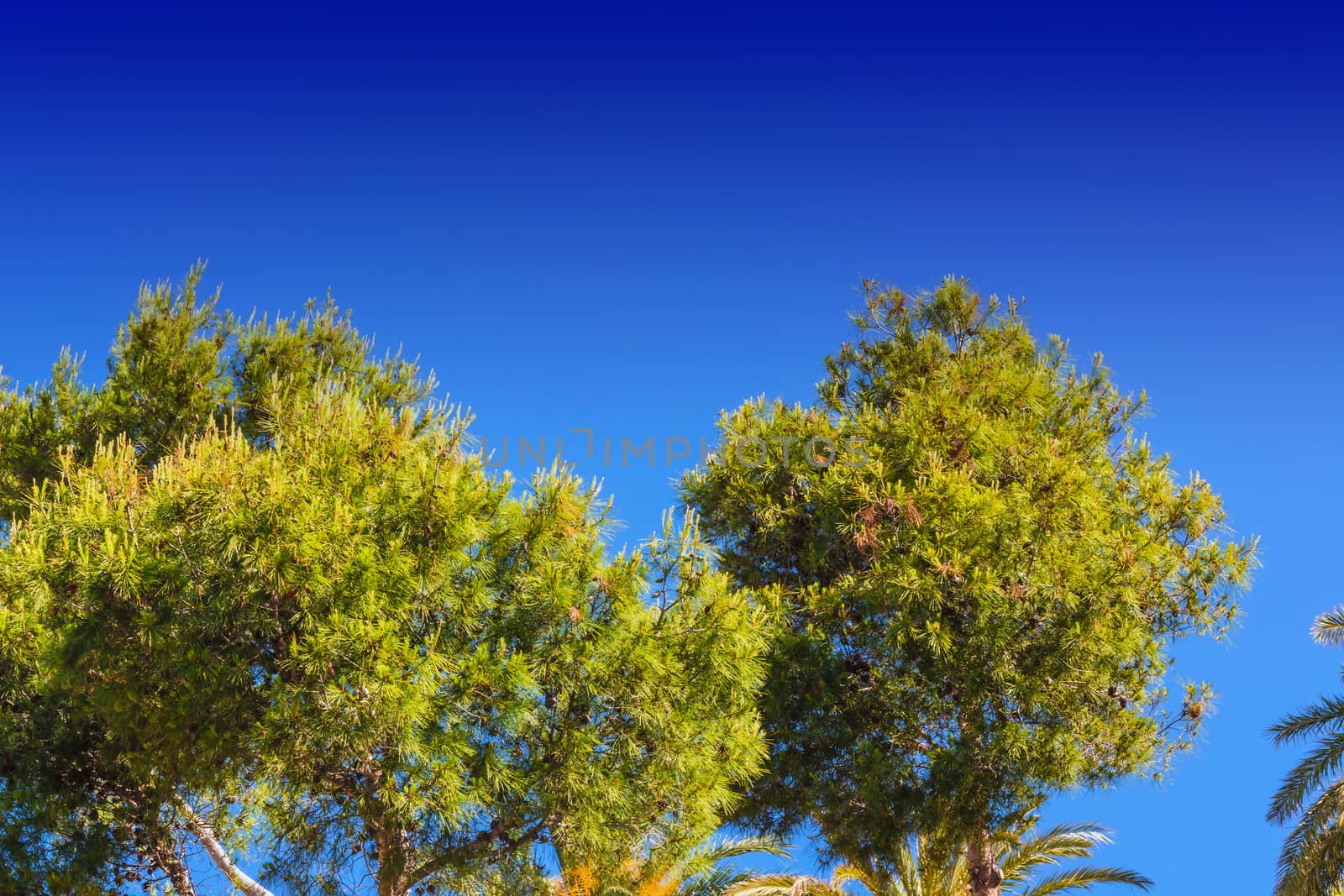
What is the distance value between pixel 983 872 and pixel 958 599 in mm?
3738

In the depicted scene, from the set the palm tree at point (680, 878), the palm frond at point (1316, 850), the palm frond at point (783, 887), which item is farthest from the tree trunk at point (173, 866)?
the palm frond at point (1316, 850)

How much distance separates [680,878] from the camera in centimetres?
1495

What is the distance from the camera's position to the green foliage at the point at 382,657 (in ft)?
30.6

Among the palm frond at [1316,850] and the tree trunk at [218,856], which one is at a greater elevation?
the tree trunk at [218,856]

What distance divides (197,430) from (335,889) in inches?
304

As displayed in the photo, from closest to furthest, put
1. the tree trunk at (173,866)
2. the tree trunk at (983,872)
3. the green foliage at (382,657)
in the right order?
the green foliage at (382,657)
the tree trunk at (173,866)
the tree trunk at (983,872)

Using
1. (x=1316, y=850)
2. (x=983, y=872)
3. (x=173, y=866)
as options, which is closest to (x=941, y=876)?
(x=983, y=872)

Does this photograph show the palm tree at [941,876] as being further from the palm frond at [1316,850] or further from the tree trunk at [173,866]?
the tree trunk at [173,866]

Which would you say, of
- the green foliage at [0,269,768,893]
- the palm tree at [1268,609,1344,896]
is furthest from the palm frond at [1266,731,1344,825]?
the green foliage at [0,269,768,893]

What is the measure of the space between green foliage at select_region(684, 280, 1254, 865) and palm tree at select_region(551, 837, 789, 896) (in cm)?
106

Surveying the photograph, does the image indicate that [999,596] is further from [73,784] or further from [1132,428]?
[73,784]

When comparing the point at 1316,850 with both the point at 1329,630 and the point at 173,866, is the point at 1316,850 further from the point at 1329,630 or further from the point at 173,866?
the point at 173,866

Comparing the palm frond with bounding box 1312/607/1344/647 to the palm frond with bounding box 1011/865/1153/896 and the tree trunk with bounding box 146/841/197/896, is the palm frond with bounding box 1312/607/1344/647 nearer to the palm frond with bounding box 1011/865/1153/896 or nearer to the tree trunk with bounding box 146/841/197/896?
the palm frond with bounding box 1011/865/1153/896

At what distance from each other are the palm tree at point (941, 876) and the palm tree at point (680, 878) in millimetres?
674
